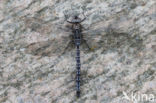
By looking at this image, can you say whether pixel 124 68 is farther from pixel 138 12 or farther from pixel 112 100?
pixel 138 12

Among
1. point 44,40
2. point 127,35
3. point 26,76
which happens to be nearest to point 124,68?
point 127,35

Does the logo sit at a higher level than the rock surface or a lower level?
lower

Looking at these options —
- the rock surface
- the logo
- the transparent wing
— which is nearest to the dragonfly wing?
the rock surface

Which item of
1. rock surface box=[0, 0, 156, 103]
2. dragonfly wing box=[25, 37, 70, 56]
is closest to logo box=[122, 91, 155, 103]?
rock surface box=[0, 0, 156, 103]

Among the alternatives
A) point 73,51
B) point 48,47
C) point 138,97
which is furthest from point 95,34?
point 138,97

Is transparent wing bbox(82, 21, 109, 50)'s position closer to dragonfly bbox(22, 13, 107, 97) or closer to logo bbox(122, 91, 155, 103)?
dragonfly bbox(22, 13, 107, 97)

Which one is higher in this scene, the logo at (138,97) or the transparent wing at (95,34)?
the transparent wing at (95,34)

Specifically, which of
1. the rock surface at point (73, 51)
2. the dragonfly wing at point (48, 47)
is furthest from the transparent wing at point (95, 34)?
the dragonfly wing at point (48, 47)

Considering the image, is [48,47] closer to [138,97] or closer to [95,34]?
[95,34]

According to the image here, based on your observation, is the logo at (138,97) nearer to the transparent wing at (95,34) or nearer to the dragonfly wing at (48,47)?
the transparent wing at (95,34)
